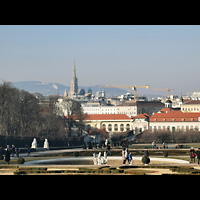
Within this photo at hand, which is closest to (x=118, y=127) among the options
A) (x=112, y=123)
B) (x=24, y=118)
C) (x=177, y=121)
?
(x=112, y=123)

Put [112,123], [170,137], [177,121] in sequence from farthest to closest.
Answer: [112,123]
[177,121]
[170,137]

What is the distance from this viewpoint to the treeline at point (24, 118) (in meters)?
80.3

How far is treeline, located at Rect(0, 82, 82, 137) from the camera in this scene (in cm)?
8031

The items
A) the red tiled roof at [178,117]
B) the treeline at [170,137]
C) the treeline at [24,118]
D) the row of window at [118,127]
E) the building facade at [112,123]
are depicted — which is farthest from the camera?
the building facade at [112,123]

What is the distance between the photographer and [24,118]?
3401 inches

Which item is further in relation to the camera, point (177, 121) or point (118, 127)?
point (118, 127)

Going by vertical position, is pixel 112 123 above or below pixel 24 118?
above

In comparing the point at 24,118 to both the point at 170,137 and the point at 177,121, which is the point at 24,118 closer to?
the point at 170,137

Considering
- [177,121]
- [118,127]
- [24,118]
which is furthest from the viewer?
[118,127]

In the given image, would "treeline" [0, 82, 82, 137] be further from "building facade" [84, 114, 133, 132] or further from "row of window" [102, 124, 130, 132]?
"row of window" [102, 124, 130, 132]

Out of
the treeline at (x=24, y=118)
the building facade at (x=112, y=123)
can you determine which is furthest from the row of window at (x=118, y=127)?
the treeline at (x=24, y=118)

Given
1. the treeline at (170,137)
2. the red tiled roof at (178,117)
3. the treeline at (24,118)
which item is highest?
the red tiled roof at (178,117)

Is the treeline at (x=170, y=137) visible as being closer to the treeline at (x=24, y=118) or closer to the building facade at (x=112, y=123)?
the treeline at (x=24, y=118)
